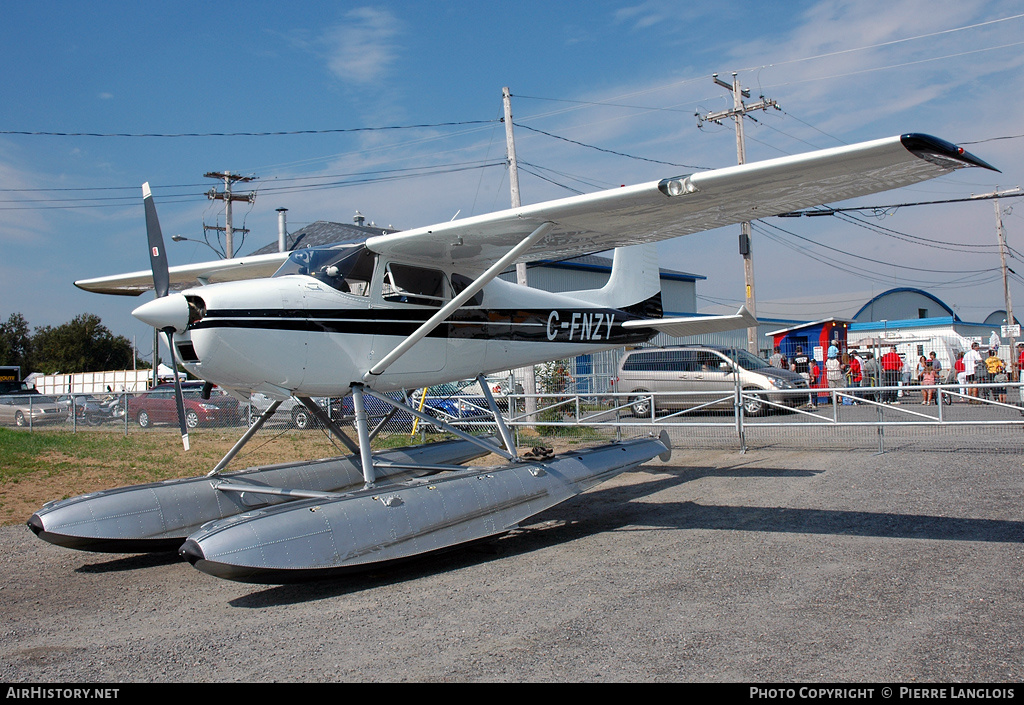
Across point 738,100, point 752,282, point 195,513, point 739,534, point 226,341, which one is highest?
point 738,100

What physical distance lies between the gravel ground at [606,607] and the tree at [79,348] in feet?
224

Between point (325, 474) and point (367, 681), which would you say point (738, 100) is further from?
point (367, 681)

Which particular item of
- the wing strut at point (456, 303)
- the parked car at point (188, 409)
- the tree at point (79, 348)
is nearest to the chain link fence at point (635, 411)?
the parked car at point (188, 409)

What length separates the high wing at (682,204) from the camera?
5152mm

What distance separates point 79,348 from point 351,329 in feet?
234

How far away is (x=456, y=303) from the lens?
707 centimetres

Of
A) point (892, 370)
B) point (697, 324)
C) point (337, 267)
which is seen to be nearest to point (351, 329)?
point (337, 267)

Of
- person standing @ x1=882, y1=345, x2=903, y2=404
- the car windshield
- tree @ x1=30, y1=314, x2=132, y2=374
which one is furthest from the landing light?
tree @ x1=30, y1=314, x2=132, y2=374

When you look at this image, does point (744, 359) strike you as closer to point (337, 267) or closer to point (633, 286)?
point (633, 286)

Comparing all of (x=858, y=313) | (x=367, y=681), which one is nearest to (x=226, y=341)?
(x=367, y=681)

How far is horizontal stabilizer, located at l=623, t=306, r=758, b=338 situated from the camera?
27.6 feet

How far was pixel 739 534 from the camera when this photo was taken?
22.2 feet

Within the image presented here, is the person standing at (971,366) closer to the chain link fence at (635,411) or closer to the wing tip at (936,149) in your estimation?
the chain link fence at (635,411)
